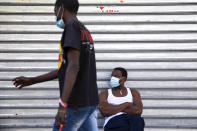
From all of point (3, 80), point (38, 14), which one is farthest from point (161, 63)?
point (3, 80)

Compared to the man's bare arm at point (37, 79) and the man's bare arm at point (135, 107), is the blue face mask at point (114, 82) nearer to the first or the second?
the man's bare arm at point (135, 107)

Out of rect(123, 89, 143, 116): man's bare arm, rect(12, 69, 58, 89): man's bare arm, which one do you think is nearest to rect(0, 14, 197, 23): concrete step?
rect(123, 89, 143, 116): man's bare arm

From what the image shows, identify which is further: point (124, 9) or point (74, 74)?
point (124, 9)

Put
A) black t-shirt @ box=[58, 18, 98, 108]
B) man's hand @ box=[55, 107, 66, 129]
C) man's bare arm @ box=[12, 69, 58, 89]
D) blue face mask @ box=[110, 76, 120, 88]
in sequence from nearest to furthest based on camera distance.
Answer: man's hand @ box=[55, 107, 66, 129] → black t-shirt @ box=[58, 18, 98, 108] → man's bare arm @ box=[12, 69, 58, 89] → blue face mask @ box=[110, 76, 120, 88]

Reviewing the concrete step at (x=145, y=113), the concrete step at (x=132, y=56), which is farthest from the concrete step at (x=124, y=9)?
the concrete step at (x=145, y=113)

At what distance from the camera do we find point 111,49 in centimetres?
506

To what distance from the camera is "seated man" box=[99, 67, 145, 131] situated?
4641 millimetres

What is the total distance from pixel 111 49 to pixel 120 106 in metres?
0.86

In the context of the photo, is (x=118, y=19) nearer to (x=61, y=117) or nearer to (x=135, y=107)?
(x=135, y=107)

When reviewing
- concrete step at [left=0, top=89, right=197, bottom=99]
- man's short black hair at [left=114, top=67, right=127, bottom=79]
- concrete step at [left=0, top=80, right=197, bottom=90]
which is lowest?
concrete step at [left=0, top=89, right=197, bottom=99]

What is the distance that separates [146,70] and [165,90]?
42 centimetres

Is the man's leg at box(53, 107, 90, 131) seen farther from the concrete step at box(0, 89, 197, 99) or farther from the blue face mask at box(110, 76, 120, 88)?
the concrete step at box(0, 89, 197, 99)

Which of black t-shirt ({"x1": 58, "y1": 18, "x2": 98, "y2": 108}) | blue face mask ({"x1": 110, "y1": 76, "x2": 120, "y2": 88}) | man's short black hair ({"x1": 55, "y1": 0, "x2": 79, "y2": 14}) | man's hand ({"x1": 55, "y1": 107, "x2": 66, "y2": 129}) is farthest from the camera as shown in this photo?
blue face mask ({"x1": 110, "y1": 76, "x2": 120, "y2": 88})

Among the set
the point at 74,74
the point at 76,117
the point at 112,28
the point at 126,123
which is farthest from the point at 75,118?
the point at 112,28
